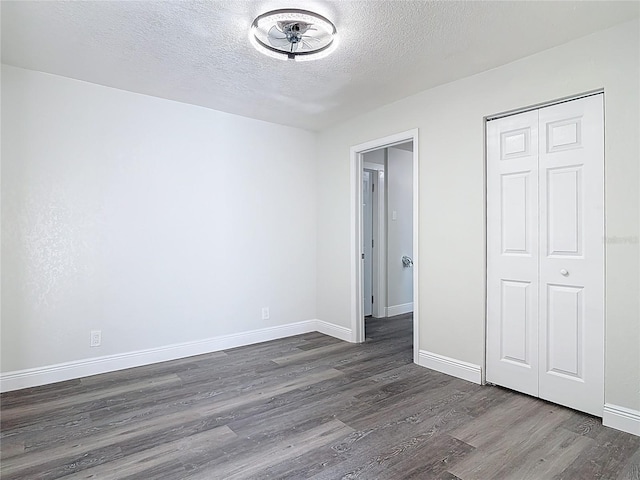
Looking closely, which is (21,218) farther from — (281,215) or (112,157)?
(281,215)

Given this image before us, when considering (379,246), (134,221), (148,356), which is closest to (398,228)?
(379,246)

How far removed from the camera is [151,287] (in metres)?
3.63

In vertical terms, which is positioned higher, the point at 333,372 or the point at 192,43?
the point at 192,43

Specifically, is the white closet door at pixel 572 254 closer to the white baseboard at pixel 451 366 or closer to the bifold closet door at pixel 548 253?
the bifold closet door at pixel 548 253

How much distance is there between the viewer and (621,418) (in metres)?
2.33

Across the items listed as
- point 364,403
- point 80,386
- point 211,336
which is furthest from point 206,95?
point 364,403

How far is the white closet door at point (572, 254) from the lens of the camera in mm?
2477

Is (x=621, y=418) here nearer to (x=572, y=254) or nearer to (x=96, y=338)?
(x=572, y=254)

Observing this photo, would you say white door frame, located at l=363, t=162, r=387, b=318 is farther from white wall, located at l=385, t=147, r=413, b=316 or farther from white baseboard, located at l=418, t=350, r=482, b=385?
white baseboard, located at l=418, t=350, r=482, b=385

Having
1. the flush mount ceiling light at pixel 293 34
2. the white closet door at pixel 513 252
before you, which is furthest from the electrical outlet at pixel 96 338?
the white closet door at pixel 513 252

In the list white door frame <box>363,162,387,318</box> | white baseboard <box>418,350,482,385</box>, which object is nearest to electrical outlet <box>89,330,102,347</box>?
white baseboard <box>418,350,482,385</box>

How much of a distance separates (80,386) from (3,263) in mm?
1162

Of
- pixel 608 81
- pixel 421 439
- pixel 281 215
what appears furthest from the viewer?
pixel 281 215

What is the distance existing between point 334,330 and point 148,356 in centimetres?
209
